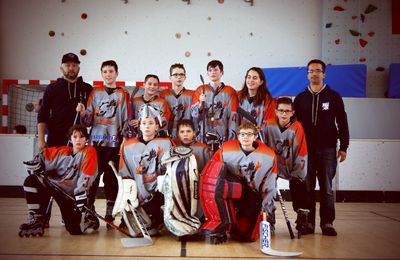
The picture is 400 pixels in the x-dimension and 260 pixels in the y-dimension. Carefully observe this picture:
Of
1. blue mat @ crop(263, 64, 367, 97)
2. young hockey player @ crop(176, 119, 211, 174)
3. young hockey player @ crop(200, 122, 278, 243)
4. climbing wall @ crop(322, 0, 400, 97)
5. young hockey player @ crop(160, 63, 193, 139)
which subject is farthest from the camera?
climbing wall @ crop(322, 0, 400, 97)

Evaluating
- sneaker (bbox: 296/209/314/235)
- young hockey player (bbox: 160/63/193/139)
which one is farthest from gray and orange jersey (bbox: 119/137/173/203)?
sneaker (bbox: 296/209/314/235)

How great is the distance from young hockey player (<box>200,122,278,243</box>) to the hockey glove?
112cm

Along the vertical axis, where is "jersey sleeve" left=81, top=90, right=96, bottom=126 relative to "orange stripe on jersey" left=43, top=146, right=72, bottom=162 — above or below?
above

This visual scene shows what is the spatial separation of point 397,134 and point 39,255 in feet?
16.9

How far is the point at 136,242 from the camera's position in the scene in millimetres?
2543

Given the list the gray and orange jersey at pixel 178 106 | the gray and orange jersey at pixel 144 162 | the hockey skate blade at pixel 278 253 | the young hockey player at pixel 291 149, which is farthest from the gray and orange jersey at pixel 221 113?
the hockey skate blade at pixel 278 253

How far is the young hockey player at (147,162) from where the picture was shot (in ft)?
9.52

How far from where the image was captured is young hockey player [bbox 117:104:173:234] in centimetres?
290

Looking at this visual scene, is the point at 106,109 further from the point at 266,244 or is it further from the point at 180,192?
the point at 266,244

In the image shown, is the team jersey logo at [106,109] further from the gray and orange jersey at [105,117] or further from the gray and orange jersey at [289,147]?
the gray and orange jersey at [289,147]

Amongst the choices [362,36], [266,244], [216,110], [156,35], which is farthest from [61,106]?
[362,36]

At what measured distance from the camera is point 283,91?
584cm

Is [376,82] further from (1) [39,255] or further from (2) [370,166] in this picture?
(1) [39,255]

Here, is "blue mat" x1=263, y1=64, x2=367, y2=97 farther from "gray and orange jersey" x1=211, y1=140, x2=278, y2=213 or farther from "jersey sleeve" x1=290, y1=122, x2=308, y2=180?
"gray and orange jersey" x1=211, y1=140, x2=278, y2=213
